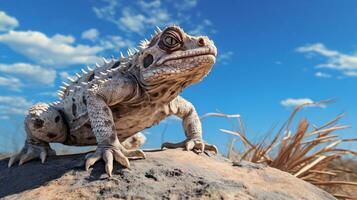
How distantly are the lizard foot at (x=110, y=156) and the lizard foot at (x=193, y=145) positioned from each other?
1.11m

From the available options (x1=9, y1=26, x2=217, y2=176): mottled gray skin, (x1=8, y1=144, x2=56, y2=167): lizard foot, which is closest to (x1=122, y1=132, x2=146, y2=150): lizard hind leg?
(x1=9, y1=26, x2=217, y2=176): mottled gray skin

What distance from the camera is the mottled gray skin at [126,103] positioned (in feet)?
15.8

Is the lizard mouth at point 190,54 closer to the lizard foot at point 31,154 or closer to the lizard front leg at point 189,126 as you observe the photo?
the lizard front leg at point 189,126

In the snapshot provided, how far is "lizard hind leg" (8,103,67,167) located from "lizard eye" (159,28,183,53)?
5.75 feet

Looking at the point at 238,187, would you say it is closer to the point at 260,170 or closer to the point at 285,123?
the point at 260,170

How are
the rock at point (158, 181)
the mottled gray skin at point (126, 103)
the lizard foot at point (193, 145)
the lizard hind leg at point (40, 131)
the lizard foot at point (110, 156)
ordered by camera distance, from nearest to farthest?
the rock at point (158, 181)
the lizard foot at point (110, 156)
the mottled gray skin at point (126, 103)
the lizard hind leg at point (40, 131)
the lizard foot at point (193, 145)

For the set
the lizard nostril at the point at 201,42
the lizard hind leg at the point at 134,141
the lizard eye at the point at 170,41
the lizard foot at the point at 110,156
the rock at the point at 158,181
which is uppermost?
the lizard eye at the point at 170,41

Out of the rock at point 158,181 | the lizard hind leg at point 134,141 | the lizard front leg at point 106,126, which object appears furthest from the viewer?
the lizard hind leg at point 134,141

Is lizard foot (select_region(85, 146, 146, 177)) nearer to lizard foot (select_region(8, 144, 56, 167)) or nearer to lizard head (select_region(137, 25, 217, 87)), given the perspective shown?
lizard head (select_region(137, 25, 217, 87))

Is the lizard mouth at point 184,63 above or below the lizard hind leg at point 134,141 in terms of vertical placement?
above

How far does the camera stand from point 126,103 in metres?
5.25

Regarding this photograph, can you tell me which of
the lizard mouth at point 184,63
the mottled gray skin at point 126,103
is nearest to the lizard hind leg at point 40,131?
the mottled gray skin at point 126,103

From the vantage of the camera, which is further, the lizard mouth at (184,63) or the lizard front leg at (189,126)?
the lizard front leg at (189,126)

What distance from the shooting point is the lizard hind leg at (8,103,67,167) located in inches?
213
